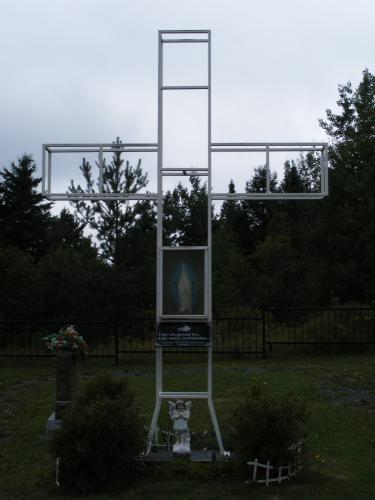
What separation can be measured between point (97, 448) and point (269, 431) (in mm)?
1559

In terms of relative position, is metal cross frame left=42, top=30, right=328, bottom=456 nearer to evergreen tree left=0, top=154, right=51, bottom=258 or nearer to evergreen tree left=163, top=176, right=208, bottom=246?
evergreen tree left=163, top=176, right=208, bottom=246

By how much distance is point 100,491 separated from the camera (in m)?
5.50

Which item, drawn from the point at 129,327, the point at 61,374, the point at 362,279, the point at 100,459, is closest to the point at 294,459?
the point at 100,459

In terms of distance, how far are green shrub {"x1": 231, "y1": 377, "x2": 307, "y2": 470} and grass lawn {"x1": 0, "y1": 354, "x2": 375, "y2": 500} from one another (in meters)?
0.27

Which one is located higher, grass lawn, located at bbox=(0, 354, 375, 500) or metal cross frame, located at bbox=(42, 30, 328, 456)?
metal cross frame, located at bbox=(42, 30, 328, 456)

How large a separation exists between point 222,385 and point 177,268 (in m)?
5.35

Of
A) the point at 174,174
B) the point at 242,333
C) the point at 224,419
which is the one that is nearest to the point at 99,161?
the point at 174,174

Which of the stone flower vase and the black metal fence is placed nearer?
the stone flower vase

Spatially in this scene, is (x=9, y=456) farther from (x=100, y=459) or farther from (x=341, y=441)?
(x=341, y=441)

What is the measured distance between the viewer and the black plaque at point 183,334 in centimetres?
632

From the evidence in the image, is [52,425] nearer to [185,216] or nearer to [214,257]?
[185,216]

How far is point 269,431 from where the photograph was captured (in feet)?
18.5

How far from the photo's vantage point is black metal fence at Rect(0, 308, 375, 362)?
1570 cm

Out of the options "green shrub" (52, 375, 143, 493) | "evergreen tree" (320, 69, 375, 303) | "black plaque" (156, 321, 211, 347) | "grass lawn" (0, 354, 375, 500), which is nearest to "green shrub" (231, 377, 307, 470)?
"grass lawn" (0, 354, 375, 500)
